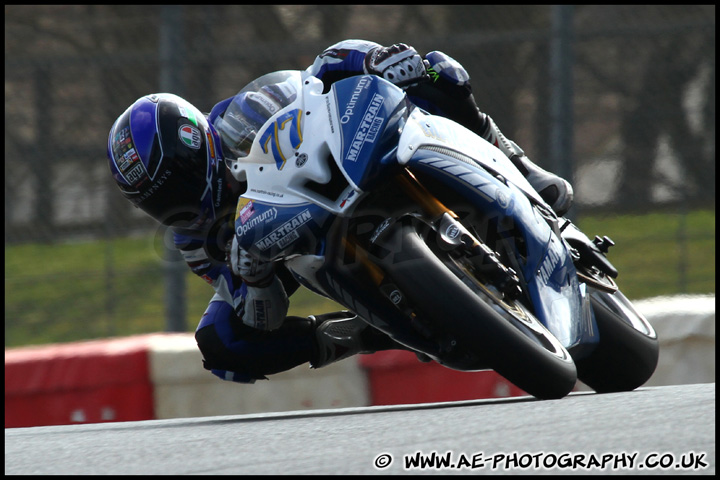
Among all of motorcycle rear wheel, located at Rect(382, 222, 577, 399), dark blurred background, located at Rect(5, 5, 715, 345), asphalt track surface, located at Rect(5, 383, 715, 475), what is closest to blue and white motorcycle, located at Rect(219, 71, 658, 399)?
motorcycle rear wheel, located at Rect(382, 222, 577, 399)

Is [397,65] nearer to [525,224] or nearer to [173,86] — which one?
[525,224]

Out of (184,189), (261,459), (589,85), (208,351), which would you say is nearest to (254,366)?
(208,351)

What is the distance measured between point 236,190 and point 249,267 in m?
0.35

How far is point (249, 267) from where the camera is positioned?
11.7 ft

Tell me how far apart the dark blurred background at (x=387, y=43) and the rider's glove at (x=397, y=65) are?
1.92m

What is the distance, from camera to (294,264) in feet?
10.6

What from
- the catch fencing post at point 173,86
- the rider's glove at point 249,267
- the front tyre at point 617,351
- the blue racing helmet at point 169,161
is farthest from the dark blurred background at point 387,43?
the rider's glove at point 249,267

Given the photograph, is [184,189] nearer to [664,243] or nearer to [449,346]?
[449,346]

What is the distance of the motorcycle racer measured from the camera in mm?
3607

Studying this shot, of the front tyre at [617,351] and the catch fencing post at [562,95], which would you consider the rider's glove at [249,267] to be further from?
the catch fencing post at [562,95]

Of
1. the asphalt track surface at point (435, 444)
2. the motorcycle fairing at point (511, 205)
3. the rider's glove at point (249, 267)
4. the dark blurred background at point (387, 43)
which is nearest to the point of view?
the asphalt track surface at point (435, 444)

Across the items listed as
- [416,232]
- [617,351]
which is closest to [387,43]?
[617,351]

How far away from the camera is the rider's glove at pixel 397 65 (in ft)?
11.8

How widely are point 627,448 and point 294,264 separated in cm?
121
